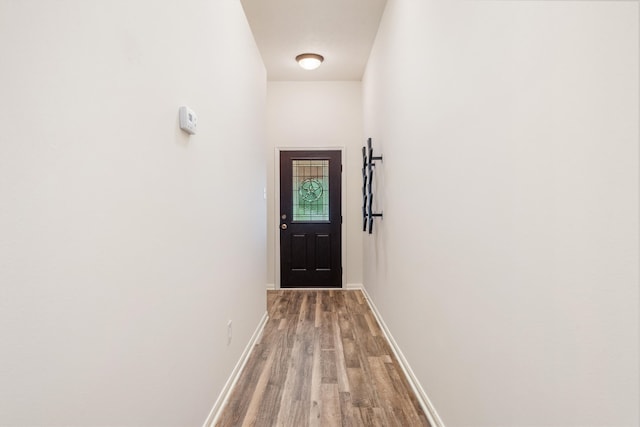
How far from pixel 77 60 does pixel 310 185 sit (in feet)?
13.5

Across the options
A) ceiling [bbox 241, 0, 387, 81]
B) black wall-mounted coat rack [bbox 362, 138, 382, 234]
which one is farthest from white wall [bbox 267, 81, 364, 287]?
black wall-mounted coat rack [bbox 362, 138, 382, 234]

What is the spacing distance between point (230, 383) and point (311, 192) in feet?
10.1

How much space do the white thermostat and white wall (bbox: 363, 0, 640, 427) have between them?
1.16 metres

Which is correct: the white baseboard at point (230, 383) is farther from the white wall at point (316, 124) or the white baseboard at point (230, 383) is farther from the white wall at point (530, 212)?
the white wall at point (316, 124)

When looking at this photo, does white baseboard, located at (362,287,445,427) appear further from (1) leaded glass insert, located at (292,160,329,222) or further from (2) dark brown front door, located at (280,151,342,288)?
(1) leaded glass insert, located at (292,160,329,222)

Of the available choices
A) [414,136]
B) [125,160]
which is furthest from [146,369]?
[414,136]

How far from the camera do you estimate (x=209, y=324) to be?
6.14 feet

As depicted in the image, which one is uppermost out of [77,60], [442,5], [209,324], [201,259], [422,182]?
[442,5]

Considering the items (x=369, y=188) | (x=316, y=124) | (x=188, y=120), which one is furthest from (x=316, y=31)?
(x=188, y=120)

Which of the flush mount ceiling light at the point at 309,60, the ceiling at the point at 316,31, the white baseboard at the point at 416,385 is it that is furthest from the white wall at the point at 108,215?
the flush mount ceiling light at the point at 309,60

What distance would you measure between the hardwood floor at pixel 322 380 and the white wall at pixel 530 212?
0.32 metres

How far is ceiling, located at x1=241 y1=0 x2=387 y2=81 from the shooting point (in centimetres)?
306

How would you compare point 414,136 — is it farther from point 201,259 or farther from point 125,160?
point 125,160

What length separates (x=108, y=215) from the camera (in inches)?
39.2
